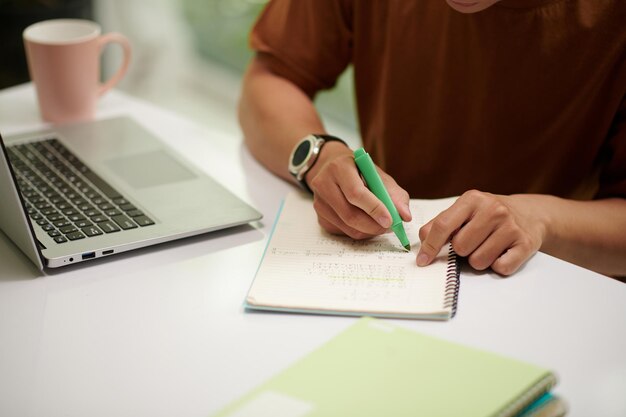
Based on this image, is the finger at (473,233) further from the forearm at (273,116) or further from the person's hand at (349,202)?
the forearm at (273,116)

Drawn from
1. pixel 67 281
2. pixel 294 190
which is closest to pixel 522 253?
pixel 294 190

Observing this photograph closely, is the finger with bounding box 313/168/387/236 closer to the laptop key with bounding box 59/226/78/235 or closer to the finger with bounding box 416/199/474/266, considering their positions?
the finger with bounding box 416/199/474/266

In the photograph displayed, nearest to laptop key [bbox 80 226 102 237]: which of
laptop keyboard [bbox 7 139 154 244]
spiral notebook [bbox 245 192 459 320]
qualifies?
laptop keyboard [bbox 7 139 154 244]

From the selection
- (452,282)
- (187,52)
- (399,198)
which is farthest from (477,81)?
(187,52)

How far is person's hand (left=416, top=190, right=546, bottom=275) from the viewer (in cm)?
83

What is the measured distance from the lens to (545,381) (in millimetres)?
630

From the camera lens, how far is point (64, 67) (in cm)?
123

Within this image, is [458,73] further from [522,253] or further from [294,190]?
[522,253]

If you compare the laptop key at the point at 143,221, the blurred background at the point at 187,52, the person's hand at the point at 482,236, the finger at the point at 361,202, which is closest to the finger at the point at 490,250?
the person's hand at the point at 482,236

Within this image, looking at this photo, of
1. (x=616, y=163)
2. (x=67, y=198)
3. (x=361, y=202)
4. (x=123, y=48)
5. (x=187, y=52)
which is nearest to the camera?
(x=361, y=202)

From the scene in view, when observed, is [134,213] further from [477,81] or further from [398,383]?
[477,81]

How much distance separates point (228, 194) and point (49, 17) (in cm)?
186

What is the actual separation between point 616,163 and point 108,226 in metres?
0.70

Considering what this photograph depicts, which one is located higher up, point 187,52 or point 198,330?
point 198,330
